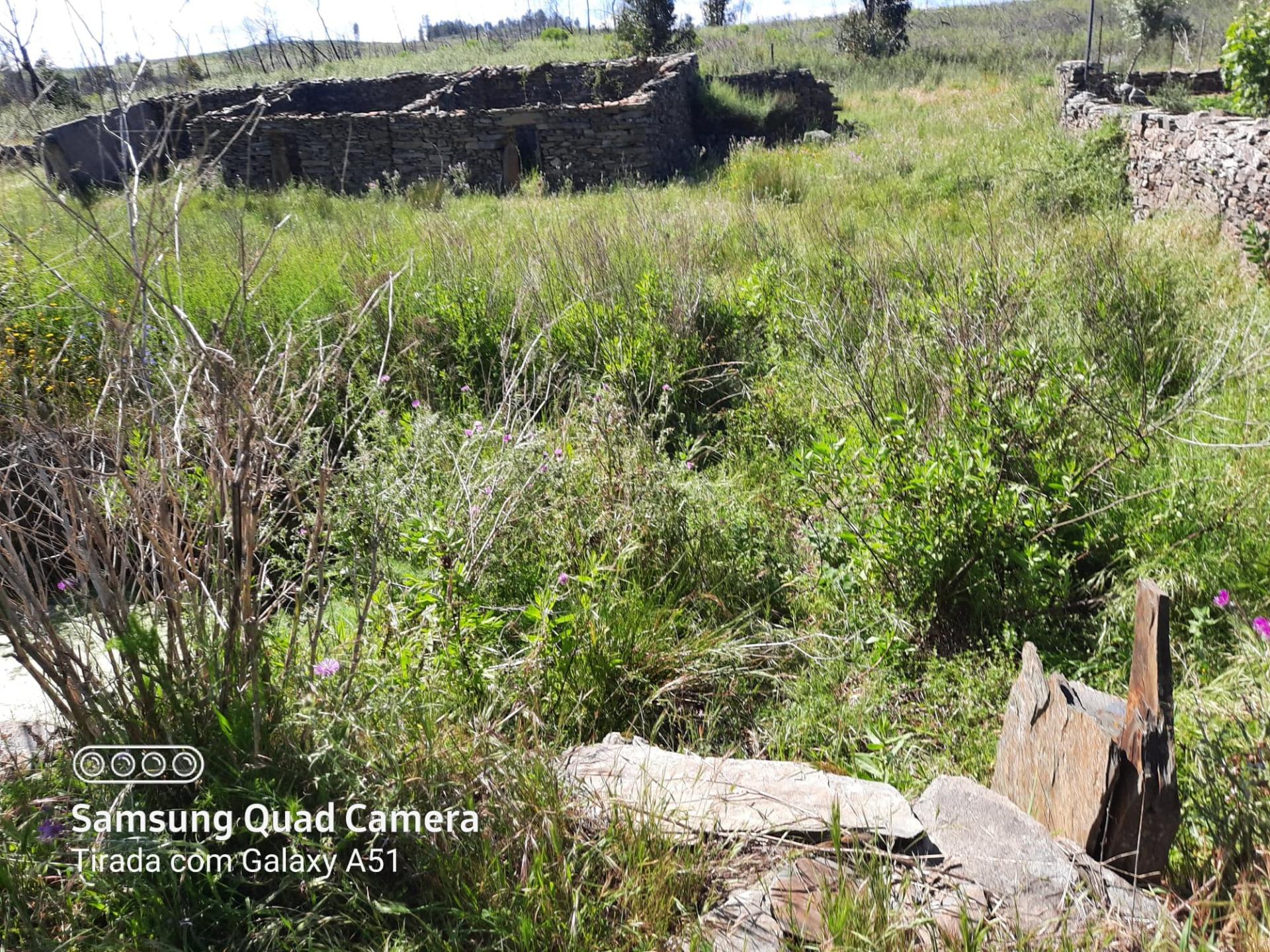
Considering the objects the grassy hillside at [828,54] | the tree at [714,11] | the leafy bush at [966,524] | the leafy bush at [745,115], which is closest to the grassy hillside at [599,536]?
the leafy bush at [966,524]

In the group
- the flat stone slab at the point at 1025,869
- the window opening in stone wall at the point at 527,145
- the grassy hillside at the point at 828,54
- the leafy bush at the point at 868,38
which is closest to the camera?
the flat stone slab at the point at 1025,869

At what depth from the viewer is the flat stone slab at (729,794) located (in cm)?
201

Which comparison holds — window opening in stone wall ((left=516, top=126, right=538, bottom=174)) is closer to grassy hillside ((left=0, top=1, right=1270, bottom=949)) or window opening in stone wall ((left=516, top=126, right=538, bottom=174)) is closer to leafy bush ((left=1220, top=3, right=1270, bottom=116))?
grassy hillside ((left=0, top=1, right=1270, bottom=949))

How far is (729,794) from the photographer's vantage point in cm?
215

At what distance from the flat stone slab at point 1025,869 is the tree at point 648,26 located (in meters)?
25.7

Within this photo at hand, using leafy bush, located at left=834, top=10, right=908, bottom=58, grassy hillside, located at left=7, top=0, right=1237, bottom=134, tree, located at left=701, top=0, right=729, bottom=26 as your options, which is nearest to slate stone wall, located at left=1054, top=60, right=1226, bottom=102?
grassy hillside, located at left=7, top=0, right=1237, bottom=134

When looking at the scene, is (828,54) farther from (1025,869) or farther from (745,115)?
(1025,869)

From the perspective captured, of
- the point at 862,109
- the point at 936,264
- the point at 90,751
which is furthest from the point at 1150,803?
the point at 862,109

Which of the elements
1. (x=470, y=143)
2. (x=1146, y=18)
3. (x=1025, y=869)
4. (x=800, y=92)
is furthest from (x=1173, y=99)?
(x=1025, y=869)

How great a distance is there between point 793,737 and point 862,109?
19.2 meters

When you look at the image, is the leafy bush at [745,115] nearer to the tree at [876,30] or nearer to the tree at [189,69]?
the tree at [876,30]

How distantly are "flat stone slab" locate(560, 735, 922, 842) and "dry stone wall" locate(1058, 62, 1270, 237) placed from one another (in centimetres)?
529

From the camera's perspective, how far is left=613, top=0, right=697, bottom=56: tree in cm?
2441

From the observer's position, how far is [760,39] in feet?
117
